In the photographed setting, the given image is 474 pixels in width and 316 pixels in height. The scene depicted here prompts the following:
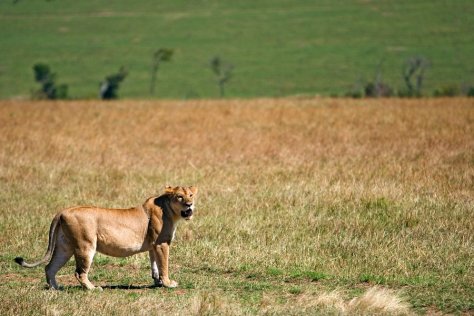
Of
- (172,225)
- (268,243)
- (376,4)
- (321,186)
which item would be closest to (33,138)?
(321,186)

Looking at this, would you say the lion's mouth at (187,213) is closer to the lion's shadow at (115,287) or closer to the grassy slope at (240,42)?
the lion's shadow at (115,287)

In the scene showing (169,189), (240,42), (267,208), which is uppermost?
(169,189)

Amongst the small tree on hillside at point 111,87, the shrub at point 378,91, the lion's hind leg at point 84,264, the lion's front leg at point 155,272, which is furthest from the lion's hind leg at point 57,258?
the small tree on hillside at point 111,87

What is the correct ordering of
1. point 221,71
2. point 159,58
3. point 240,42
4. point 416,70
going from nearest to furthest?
1. point 416,70
2. point 221,71
3. point 159,58
4. point 240,42

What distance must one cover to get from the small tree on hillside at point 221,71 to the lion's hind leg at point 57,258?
80.1 m

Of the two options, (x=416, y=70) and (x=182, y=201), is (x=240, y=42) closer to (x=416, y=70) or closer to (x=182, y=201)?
(x=416, y=70)

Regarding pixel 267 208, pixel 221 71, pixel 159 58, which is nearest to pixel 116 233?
pixel 267 208

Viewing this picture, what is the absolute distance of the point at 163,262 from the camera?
9305mm

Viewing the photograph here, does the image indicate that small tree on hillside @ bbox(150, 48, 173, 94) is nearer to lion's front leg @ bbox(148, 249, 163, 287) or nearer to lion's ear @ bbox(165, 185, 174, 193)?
lion's front leg @ bbox(148, 249, 163, 287)

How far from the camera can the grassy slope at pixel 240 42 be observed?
92.1 metres

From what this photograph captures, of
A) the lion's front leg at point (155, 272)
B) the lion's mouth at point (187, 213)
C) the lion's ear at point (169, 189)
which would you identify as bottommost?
the lion's front leg at point (155, 272)

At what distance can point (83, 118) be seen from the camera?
29.1 meters

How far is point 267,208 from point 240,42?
99.8 metres

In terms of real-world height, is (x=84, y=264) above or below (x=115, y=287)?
above
